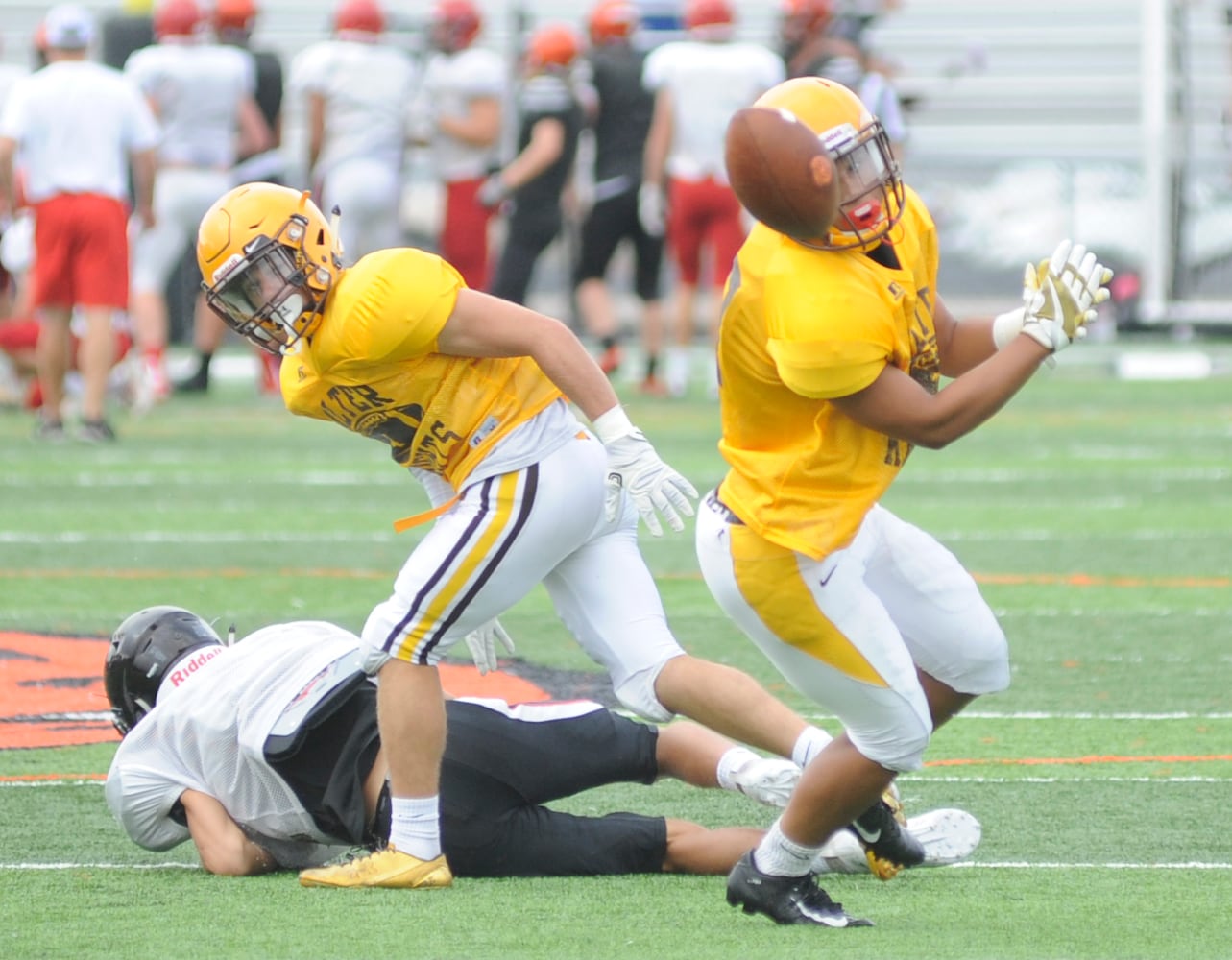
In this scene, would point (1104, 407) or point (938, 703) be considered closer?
point (938, 703)

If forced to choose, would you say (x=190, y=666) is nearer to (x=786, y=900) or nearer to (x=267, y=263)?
(x=267, y=263)

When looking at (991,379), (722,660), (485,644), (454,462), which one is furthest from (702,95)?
(991,379)

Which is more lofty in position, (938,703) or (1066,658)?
(938,703)

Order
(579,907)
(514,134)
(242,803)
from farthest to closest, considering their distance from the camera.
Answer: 1. (514,134)
2. (242,803)
3. (579,907)

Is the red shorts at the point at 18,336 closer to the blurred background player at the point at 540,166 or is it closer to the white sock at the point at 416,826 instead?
the blurred background player at the point at 540,166

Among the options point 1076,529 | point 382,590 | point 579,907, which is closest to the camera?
point 579,907

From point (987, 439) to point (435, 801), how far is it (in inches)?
300

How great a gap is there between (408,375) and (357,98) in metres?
9.36

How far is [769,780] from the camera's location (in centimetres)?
410

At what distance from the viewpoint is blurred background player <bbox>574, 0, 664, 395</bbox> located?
42.6ft

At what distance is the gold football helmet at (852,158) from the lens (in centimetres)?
355

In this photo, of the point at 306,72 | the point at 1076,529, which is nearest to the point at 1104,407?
the point at 1076,529

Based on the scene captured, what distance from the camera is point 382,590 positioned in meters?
Result: 7.30

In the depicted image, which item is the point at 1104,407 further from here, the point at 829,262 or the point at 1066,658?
the point at 829,262
